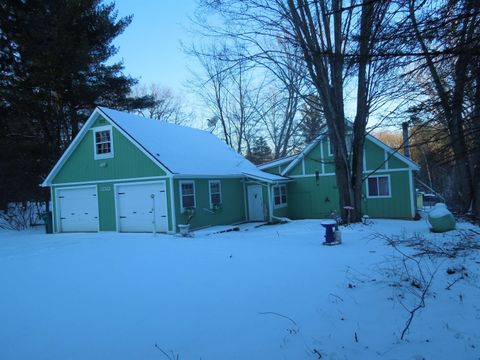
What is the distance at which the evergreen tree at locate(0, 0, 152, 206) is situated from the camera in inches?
791

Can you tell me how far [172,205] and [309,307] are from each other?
1072cm

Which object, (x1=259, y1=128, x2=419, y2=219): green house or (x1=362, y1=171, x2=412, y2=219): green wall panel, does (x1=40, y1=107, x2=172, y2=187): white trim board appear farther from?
(x1=362, y1=171, x2=412, y2=219): green wall panel

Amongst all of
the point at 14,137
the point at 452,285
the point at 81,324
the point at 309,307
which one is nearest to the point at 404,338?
the point at 309,307

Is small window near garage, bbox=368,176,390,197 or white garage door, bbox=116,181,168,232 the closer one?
white garage door, bbox=116,181,168,232

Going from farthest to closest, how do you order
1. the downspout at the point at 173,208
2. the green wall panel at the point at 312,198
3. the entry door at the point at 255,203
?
the green wall panel at the point at 312,198, the entry door at the point at 255,203, the downspout at the point at 173,208

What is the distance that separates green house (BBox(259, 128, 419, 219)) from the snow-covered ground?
11917 mm

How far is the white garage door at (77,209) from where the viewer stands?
56.8ft

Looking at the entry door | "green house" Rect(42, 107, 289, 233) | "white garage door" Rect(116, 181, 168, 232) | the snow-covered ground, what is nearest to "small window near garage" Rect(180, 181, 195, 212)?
"green house" Rect(42, 107, 289, 233)

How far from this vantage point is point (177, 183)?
612 inches

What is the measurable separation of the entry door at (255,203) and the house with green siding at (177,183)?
0.05 metres

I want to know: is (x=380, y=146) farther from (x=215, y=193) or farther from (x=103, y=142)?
(x=103, y=142)

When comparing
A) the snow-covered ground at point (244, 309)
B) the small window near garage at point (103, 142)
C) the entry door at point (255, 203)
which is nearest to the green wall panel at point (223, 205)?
the entry door at point (255, 203)

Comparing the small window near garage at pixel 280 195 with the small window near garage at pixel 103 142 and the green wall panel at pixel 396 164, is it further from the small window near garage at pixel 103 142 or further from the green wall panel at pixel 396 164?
the small window near garage at pixel 103 142

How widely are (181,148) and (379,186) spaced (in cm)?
1063
